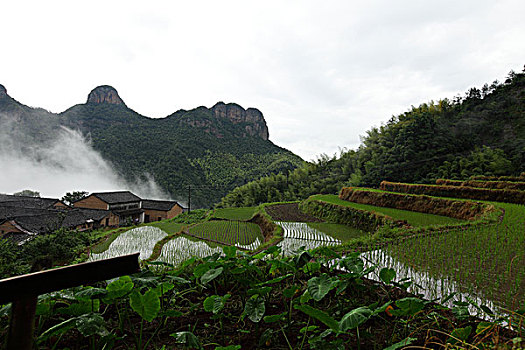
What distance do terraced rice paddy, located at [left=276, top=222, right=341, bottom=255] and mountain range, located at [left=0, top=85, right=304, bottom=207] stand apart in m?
30.0

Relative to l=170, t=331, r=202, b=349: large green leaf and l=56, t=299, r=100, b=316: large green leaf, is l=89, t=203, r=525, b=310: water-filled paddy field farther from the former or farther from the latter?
l=56, t=299, r=100, b=316: large green leaf

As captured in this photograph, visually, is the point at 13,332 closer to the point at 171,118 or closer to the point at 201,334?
the point at 201,334

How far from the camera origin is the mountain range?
4422 centimetres

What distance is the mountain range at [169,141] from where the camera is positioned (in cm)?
4422

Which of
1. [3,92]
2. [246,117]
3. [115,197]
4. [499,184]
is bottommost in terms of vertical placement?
[115,197]

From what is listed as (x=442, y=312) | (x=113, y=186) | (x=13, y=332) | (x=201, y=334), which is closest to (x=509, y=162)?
(x=442, y=312)

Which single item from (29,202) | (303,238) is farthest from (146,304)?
(29,202)

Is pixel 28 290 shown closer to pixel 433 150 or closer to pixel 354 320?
pixel 354 320

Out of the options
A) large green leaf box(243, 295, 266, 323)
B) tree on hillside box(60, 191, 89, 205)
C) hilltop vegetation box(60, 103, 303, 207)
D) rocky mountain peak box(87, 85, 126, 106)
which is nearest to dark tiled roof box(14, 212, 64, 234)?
tree on hillside box(60, 191, 89, 205)

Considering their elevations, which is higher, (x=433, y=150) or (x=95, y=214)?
(x=433, y=150)

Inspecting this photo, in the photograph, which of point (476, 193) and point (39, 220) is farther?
point (39, 220)

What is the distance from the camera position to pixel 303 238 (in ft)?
24.1

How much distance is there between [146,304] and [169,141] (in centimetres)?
5130

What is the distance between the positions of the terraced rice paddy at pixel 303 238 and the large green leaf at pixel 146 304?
467cm
